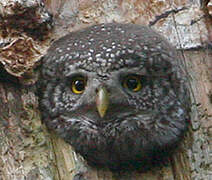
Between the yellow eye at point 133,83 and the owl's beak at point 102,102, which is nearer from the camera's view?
the owl's beak at point 102,102

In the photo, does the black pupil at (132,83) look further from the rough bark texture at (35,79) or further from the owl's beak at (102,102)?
the rough bark texture at (35,79)

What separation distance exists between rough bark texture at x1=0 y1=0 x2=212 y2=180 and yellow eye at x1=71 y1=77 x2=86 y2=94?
9.8 inches

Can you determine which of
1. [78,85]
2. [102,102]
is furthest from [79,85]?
[102,102]

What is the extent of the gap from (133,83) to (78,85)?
28 centimetres

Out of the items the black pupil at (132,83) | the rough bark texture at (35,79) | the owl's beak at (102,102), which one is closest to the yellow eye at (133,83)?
the black pupil at (132,83)

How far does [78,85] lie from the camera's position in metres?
2.86

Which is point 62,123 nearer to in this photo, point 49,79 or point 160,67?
point 49,79

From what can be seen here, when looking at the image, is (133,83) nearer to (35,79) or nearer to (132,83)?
(132,83)

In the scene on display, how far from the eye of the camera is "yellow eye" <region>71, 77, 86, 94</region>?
284 centimetres

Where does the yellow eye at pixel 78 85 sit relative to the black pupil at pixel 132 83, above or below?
above

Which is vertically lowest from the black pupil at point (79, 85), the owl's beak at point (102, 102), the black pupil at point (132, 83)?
the owl's beak at point (102, 102)

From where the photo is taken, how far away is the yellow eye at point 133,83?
9.21 feet

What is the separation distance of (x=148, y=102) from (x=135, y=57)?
0.24 m

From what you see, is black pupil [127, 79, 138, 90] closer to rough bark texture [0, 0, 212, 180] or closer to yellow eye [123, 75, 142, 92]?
yellow eye [123, 75, 142, 92]
